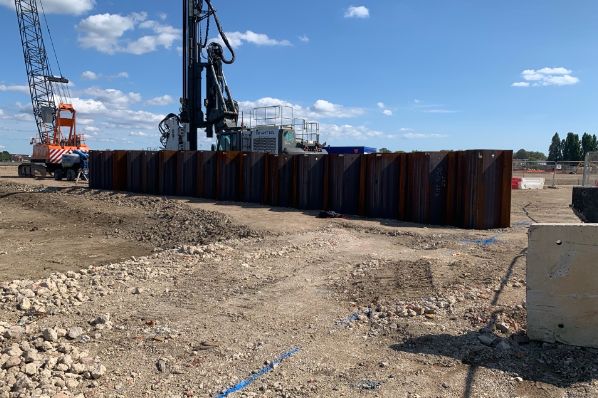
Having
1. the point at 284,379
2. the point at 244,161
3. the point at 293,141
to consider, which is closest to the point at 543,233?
the point at 284,379

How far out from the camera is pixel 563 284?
5035mm

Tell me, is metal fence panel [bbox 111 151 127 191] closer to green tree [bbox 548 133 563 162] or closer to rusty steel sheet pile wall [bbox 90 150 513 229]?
rusty steel sheet pile wall [bbox 90 150 513 229]

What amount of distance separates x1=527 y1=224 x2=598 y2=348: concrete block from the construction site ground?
0.16m

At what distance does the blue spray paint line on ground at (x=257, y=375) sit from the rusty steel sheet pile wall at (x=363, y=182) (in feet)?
30.1

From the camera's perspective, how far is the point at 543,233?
16.7 feet

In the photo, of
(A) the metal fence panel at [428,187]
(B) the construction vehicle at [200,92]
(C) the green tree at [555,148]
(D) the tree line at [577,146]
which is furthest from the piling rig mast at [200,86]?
(C) the green tree at [555,148]

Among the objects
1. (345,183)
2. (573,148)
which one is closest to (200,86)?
(345,183)

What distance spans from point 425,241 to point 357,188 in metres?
4.52

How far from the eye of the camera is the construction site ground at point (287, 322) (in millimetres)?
4461

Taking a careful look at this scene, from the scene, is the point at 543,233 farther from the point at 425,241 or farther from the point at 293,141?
the point at 293,141

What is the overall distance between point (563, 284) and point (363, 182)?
10299 mm

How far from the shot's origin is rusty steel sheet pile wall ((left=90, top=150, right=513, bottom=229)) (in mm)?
13070

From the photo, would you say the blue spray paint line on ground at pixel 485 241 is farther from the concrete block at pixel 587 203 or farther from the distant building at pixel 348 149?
the distant building at pixel 348 149

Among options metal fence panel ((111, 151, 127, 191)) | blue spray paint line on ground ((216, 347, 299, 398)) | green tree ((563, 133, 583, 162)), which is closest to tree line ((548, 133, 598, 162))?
green tree ((563, 133, 583, 162))
